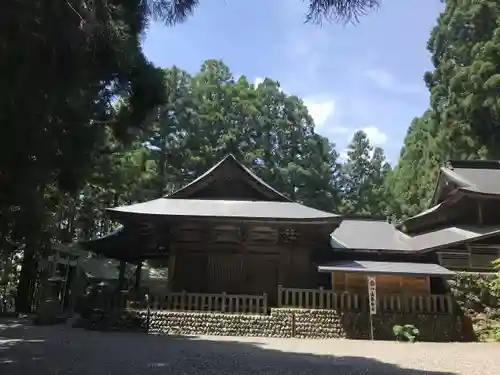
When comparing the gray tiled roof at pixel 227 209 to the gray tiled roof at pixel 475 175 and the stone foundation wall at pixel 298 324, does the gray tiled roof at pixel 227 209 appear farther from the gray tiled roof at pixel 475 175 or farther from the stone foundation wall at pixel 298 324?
the gray tiled roof at pixel 475 175

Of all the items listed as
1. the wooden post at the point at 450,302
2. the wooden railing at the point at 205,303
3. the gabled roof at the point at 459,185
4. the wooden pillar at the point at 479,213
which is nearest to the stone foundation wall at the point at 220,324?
the wooden railing at the point at 205,303

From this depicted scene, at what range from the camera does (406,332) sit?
44.4 feet

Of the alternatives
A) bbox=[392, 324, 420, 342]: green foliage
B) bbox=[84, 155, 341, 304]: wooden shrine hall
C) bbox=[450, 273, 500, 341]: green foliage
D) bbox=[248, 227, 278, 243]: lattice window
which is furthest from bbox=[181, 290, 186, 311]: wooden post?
bbox=[450, 273, 500, 341]: green foliage

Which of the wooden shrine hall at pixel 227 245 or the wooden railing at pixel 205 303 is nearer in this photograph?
the wooden railing at pixel 205 303

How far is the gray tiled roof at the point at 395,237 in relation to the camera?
52.9 ft

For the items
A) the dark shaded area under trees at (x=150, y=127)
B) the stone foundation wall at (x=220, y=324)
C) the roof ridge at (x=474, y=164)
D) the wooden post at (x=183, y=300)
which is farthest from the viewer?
the roof ridge at (x=474, y=164)

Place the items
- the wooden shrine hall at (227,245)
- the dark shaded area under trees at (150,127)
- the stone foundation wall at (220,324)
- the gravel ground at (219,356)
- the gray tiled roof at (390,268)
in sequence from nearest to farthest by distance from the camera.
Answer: the dark shaded area under trees at (150,127) → the gravel ground at (219,356) → the stone foundation wall at (220,324) → the gray tiled roof at (390,268) → the wooden shrine hall at (227,245)

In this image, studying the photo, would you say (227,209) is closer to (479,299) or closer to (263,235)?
(263,235)

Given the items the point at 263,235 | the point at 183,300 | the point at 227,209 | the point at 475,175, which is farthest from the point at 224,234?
the point at 475,175

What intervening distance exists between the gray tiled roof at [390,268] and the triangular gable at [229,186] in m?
3.14

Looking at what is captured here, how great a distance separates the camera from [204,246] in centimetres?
1614

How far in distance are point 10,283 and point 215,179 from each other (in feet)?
49.0

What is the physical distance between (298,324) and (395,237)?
6.32m

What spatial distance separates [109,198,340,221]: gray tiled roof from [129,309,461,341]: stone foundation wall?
2.89 m
